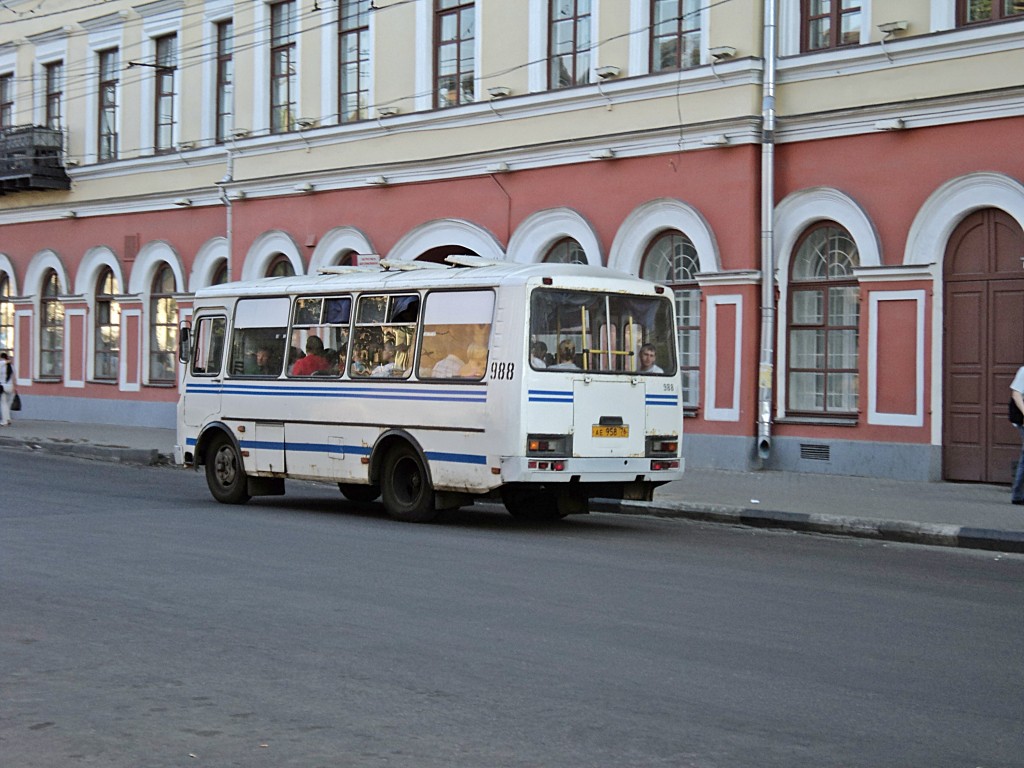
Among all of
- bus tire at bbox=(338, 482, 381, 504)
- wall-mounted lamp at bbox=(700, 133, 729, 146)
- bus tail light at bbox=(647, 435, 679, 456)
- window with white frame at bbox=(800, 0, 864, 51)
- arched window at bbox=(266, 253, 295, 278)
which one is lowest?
bus tire at bbox=(338, 482, 381, 504)

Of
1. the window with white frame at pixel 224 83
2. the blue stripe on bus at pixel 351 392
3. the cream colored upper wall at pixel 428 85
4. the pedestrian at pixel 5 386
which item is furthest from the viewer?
the pedestrian at pixel 5 386

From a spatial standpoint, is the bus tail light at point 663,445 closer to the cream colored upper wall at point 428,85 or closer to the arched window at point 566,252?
the cream colored upper wall at point 428,85

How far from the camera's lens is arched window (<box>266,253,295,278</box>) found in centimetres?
3094

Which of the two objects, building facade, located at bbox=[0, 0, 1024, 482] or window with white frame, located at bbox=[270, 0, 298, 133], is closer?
building facade, located at bbox=[0, 0, 1024, 482]

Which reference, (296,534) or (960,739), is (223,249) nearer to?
(296,534)

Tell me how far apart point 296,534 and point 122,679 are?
6.71 m

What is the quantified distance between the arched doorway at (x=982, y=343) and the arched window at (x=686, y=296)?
166 inches

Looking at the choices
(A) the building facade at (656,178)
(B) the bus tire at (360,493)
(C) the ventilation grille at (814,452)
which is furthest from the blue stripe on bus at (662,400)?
(C) the ventilation grille at (814,452)

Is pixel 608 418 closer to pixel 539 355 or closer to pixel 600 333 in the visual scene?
pixel 600 333

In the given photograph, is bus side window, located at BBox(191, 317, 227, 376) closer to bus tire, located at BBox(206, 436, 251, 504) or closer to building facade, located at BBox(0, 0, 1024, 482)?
bus tire, located at BBox(206, 436, 251, 504)

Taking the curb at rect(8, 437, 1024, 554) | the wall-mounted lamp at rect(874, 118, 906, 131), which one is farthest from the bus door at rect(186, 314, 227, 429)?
the wall-mounted lamp at rect(874, 118, 906, 131)

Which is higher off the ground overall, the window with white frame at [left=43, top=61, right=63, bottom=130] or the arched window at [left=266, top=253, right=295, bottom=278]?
the window with white frame at [left=43, top=61, right=63, bottom=130]

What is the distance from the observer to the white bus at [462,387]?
14.9 m

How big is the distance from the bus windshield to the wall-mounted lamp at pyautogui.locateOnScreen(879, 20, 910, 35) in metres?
6.44
